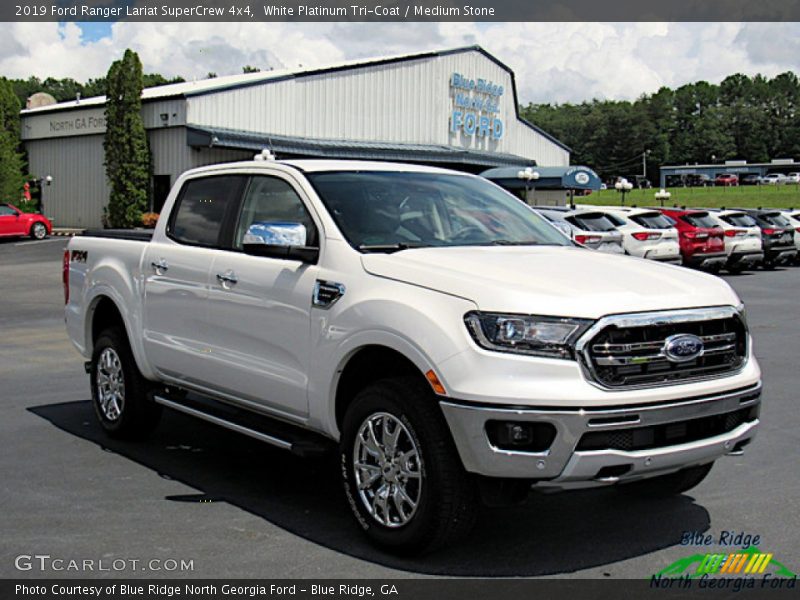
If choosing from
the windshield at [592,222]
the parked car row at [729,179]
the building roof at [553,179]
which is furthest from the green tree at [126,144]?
the parked car row at [729,179]

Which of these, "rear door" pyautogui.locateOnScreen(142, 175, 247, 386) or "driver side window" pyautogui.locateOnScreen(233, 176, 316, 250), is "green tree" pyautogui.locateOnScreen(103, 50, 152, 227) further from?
"driver side window" pyautogui.locateOnScreen(233, 176, 316, 250)

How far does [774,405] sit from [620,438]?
471cm

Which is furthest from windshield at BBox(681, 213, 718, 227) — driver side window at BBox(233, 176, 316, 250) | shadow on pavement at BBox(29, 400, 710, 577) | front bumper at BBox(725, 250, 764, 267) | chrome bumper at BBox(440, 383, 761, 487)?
chrome bumper at BBox(440, 383, 761, 487)

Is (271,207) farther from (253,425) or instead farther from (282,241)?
(253,425)

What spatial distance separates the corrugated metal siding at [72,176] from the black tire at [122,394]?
1368 inches

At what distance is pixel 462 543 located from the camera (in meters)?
4.92

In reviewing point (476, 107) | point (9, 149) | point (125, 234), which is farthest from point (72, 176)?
point (125, 234)

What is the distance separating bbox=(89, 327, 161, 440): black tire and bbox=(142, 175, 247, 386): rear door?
359mm

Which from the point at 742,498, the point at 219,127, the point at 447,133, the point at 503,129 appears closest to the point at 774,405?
the point at 742,498

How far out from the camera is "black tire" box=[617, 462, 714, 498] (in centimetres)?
561

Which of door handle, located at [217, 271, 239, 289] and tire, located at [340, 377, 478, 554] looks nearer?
tire, located at [340, 377, 478, 554]

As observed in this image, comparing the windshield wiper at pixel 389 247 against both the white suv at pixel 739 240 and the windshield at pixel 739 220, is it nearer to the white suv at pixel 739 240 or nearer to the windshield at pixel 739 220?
the white suv at pixel 739 240

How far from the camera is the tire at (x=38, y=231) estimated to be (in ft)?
118
